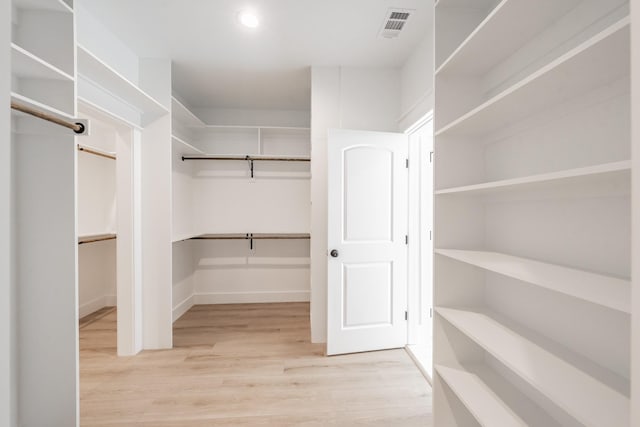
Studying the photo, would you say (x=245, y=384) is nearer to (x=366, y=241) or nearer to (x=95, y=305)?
(x=366, y=241)

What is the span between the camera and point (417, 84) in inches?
93.4

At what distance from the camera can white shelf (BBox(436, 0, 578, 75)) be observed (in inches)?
40.3

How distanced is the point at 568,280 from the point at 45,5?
2.61m

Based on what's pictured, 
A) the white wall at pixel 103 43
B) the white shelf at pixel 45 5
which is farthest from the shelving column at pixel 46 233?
the white wall at pixel 103 43

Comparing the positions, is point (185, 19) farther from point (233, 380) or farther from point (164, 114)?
point (233, 380)

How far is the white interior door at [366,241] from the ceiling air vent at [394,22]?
30.3 inches

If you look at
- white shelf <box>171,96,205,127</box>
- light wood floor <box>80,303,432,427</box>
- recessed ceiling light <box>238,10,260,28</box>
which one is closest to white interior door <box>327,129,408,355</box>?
light wood floor <box>80,303,432,427</box>

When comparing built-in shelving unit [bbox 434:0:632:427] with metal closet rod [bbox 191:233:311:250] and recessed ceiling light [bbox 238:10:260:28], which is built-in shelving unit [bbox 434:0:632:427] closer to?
→ recessed ceiling light [bbox 238:10:260:28]

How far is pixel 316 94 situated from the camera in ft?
9.00

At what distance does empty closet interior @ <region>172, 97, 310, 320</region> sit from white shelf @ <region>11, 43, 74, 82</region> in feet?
7.30

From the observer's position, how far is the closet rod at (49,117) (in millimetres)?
1114

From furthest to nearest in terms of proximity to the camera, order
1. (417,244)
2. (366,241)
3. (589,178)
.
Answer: (417,244) → (366,241) → (589,178)

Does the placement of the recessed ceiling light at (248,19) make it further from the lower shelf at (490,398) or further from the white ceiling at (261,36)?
the lower shelf at (490,398)

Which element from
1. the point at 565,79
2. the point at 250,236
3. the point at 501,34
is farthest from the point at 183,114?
the point at 565,79
